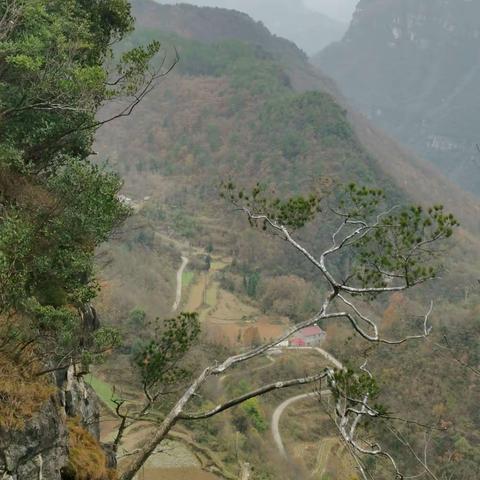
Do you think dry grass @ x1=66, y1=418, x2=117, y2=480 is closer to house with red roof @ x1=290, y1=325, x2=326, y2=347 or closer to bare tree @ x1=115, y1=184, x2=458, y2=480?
bare tree @ x1=115, y1=184, x2=458, y2=480

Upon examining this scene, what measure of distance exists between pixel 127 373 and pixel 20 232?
2781cm

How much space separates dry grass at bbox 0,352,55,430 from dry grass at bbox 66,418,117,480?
1.51 meters

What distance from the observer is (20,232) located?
7887mm

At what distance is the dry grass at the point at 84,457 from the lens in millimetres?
9181

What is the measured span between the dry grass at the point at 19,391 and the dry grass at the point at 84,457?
1.51m

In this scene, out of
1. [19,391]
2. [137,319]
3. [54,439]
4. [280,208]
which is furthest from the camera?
[137,319]

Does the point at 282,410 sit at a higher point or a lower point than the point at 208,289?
higher

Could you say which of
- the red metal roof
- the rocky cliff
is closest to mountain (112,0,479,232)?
the red metal roof

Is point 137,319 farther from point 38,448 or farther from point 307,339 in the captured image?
point 38,448

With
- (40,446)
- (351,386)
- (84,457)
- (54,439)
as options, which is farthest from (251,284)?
(351,386)

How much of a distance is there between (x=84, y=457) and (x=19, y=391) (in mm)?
2315

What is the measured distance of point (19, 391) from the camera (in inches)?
309

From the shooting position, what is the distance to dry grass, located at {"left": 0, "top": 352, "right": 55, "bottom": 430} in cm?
757

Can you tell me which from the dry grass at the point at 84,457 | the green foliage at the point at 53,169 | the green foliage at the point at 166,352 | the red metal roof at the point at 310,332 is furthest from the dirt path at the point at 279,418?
the green foliage at the point at 53,169
